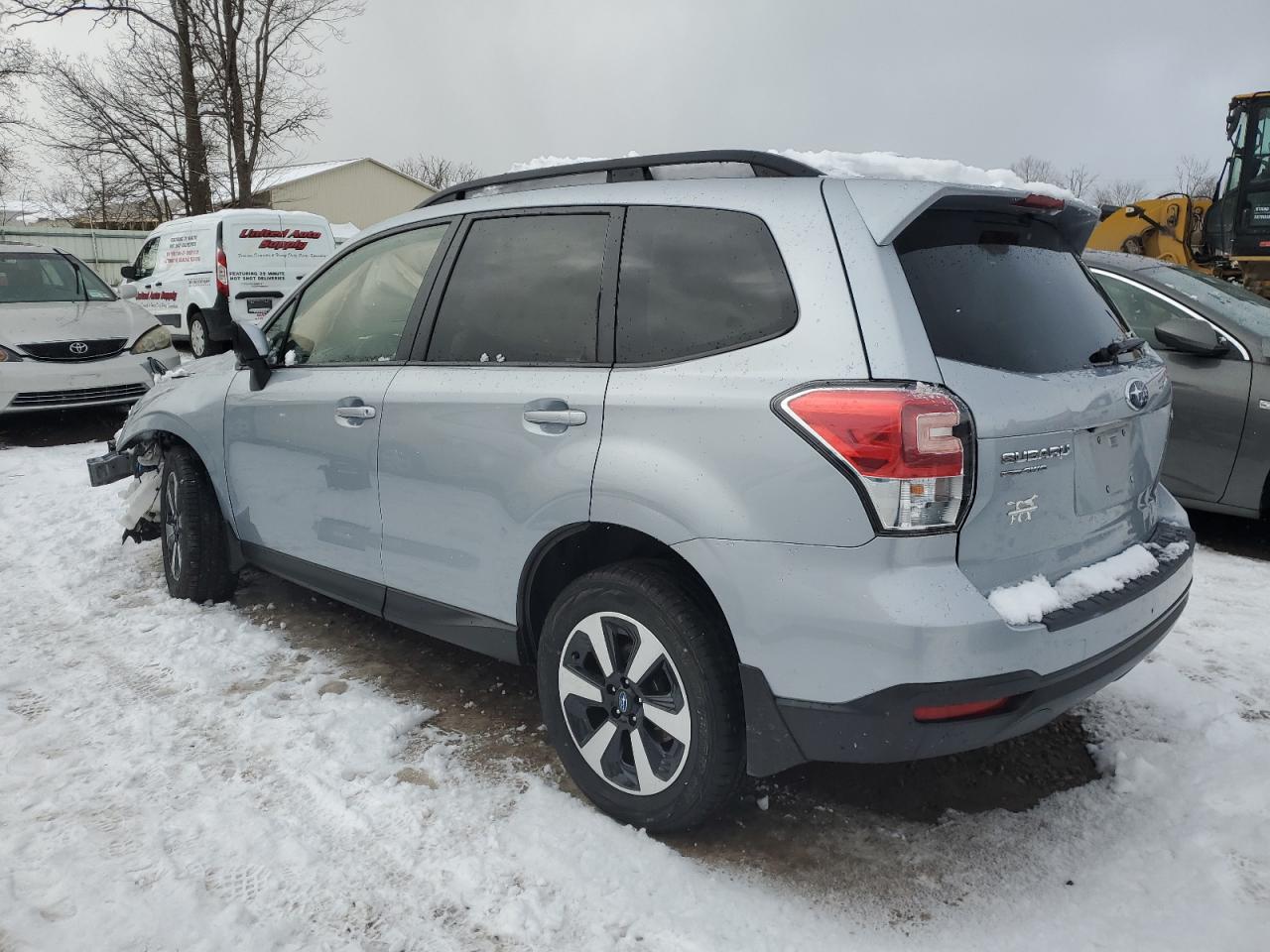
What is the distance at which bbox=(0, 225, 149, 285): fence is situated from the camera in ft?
79.0

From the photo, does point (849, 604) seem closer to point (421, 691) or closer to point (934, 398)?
point (934, 398)

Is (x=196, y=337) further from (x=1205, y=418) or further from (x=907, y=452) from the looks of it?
(x=907, y=452)

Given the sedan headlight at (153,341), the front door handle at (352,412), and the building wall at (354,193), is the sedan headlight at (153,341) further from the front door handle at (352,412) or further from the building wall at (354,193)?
the building wall at (354,193)

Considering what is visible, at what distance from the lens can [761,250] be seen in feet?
7.75

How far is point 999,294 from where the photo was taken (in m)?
2.39

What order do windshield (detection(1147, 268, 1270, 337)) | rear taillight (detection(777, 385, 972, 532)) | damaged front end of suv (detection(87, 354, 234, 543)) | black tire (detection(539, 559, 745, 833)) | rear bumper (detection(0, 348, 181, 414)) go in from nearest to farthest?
rear taillight (detection(777, 385, 972, 532)), black tire (detection(539, 559, 745, 833)), damaged front end of suv (detection(87, 354, 234, 543)), windshield (detection(1147, 268, 1270, 337)), rear bumper (detection(0, 348, 181, 414))

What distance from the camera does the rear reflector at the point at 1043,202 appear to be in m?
2.48

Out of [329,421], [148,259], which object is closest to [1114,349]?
[329,421]

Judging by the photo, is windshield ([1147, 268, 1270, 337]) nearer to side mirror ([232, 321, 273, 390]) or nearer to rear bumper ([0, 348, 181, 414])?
side mirror ([232, 321, 273, 390])

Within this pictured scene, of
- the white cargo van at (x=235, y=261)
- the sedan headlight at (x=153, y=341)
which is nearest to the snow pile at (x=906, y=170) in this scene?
the sedan headlight at (x=153, y=341)

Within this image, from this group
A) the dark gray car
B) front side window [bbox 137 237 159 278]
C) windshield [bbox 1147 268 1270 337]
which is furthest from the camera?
front side window [bbox 137 237 159 278]

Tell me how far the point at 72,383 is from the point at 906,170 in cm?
813

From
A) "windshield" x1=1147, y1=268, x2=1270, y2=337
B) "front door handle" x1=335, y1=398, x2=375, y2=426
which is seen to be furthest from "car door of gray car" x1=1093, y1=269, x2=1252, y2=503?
"front door handle" x1=335, y1=398, x2=375, y2=426

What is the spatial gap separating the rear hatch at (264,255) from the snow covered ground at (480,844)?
11444mm
